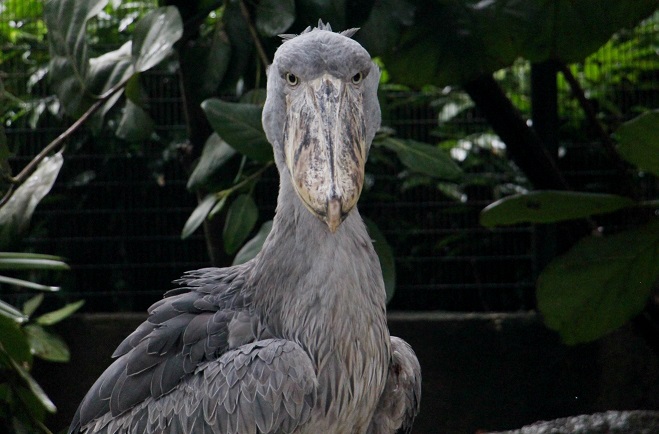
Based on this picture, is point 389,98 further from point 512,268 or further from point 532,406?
point 532,406

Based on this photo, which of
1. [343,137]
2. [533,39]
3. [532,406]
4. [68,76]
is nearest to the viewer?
[343,137]

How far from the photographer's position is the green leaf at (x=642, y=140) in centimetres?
349

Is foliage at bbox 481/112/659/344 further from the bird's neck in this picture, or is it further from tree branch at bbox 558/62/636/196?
the bird's neck

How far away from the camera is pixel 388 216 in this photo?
5.23 m

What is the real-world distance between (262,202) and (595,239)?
6.08 feet

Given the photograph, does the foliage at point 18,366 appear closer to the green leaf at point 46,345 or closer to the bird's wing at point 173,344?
the green leaf at point 46,345

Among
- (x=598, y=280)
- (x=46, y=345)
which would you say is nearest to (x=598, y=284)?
(x=598, y=280)

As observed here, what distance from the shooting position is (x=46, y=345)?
424 centimetres

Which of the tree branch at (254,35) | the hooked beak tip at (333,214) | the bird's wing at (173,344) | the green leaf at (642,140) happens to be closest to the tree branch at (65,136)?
the tree branch at (254,35)

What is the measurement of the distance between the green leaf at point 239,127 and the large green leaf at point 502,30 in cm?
96

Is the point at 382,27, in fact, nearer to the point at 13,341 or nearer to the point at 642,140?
the point at 642,140

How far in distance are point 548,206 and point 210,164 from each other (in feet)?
4.32

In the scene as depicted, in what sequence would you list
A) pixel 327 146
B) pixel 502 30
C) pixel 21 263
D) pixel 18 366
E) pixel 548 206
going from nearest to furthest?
1. pixel 327 146
2. pixel 21 263
3. pixel 18 366
4. pixel 548 206
5. pixel 502 30

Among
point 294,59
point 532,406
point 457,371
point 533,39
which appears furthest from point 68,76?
point 532,406
